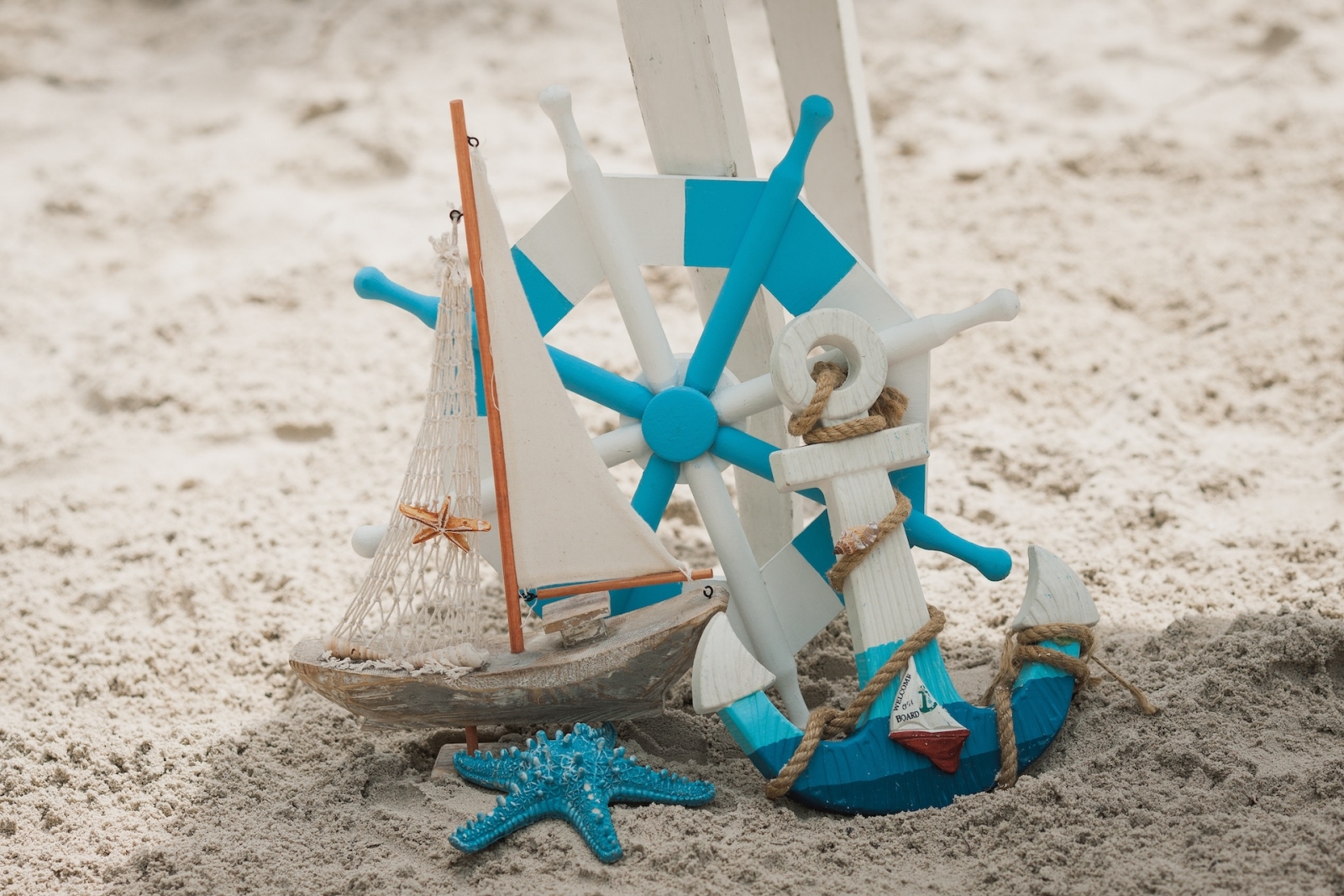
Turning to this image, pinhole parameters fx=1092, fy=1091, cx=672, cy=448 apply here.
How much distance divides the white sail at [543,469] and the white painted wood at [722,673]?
15 cm

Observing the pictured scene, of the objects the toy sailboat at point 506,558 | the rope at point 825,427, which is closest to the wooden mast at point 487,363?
the toy sailboat at point 506,558

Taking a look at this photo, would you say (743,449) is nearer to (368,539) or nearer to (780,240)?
(780,240)

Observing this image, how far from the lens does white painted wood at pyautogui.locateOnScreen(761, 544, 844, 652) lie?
1.62m

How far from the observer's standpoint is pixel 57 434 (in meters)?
2.60

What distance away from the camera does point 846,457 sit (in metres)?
1.43

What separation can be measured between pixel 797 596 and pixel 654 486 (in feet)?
0.90

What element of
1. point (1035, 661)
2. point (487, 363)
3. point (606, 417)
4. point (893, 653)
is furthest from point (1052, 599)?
point (606, 417)

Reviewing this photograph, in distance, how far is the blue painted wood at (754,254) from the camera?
58.9 inches

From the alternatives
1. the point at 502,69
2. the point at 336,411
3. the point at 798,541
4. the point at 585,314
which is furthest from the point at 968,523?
the point at 502,69

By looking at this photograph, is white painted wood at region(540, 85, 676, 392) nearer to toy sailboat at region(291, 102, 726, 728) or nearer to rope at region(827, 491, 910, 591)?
toy sailboat at region(291, 102, 726, 728)

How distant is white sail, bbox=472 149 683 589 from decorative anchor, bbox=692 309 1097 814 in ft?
0.62

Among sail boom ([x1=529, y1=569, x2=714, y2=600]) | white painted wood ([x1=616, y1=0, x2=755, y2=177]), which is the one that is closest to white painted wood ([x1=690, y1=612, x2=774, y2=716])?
sail boom ([x1=529, y1=569, x2=714, y2=600])

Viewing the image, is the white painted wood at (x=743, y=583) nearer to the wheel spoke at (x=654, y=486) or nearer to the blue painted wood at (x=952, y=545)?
the wheel spoke at (x=654, y=486)

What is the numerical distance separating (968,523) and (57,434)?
6.92 feet
